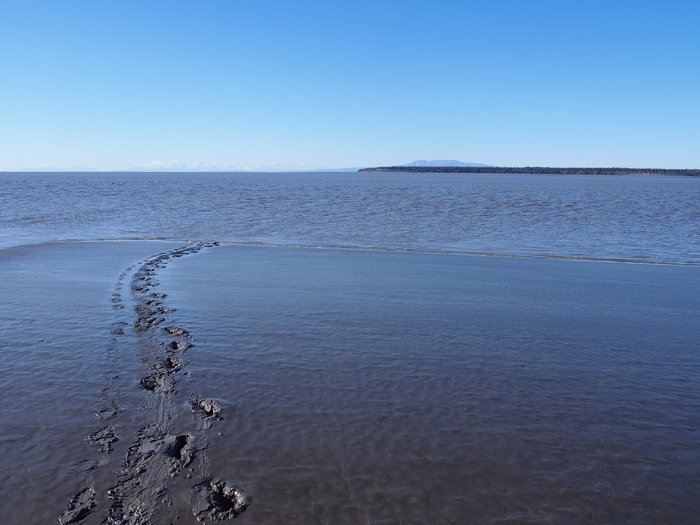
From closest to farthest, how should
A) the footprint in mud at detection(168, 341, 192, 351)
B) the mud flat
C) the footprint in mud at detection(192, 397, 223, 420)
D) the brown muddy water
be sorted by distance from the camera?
the mud flat → the brown muddy water → the footprint in mud at detection(192, 397, 223, 420) → the footprint in mud at detection(168, 341, 192, 351)

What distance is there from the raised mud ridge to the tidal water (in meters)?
0.03

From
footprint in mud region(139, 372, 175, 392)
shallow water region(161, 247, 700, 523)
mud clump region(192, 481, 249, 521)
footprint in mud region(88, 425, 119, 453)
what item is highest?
footprint in mud region(88, 425, 119, 453)

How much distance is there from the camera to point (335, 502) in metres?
5.50

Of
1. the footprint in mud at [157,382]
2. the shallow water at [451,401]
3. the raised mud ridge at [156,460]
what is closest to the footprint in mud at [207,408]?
the raised mud ridge at [156,460]

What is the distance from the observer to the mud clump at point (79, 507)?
16.6 feet

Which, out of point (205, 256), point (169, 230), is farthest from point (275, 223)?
point (205, 256)

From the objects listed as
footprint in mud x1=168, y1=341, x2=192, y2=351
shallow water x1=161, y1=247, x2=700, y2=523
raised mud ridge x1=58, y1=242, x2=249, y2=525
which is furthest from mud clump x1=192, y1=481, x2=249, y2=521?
footprint in mud x1=168, y1=341, x2=192, y2=351

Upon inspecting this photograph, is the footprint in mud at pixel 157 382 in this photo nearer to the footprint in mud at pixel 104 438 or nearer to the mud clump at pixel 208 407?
the mud clump at pixel 208 407

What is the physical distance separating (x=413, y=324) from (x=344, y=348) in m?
2.37

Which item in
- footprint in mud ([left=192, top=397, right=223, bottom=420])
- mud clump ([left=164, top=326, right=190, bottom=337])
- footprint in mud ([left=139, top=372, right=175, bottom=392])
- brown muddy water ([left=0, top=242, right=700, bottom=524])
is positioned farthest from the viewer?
mud clump ([left=164, top=326, right=190, bottom=337])

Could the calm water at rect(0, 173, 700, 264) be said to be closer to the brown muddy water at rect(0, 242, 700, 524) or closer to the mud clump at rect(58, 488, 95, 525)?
the brown muddy water at rect(0, 242, 700, 524)

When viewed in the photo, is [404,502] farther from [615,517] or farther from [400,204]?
[400,204]

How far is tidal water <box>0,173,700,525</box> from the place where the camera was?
5.55 meters

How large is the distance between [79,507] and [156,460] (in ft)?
3.14
